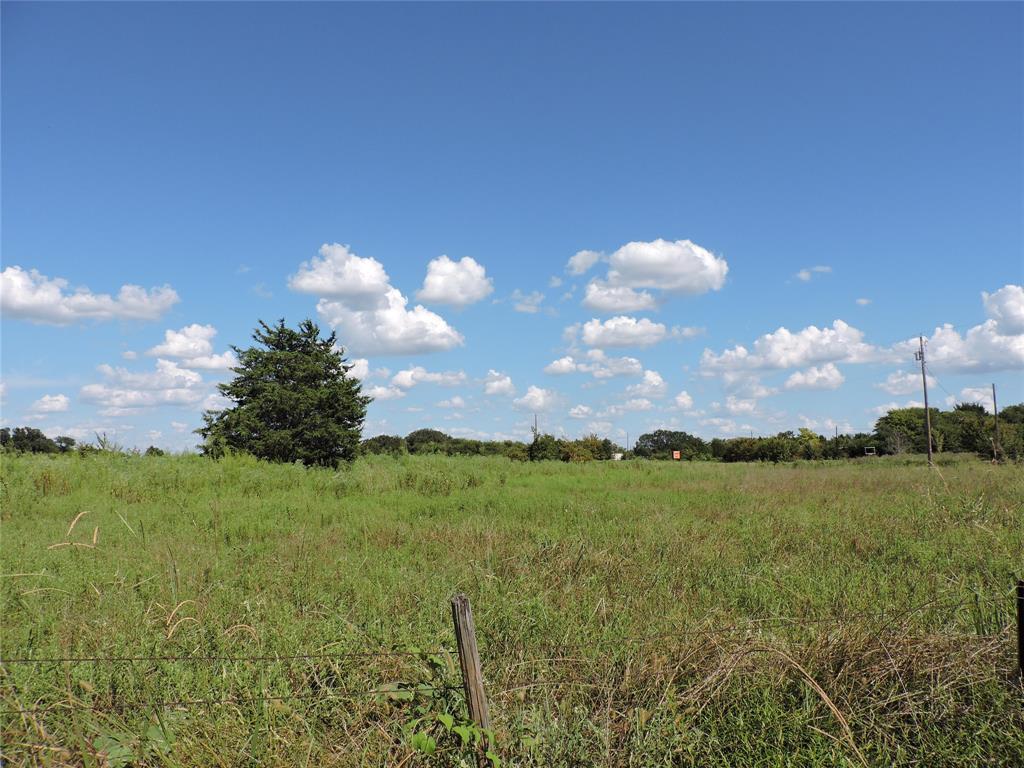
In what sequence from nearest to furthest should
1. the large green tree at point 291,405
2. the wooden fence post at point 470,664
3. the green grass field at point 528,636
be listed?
the wooden fence post at point 470,664, the green grass field at point 528,636, the large green tree at point 291,405

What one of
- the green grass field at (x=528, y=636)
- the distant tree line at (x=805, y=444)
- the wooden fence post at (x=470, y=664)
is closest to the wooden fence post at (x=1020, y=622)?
the green grass field at (x=528, y=636)

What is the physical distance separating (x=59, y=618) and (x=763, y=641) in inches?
221

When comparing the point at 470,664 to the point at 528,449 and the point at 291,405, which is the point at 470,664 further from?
the point at 528,449

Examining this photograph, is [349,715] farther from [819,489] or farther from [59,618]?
[819,489]

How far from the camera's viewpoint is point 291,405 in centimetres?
2823

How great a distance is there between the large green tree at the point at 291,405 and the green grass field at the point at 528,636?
1874 centimetres

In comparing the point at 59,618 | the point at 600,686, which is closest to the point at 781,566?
the point at 600,686

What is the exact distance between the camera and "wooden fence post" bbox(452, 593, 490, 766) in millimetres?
2586

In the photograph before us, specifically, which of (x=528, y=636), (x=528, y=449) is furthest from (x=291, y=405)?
(x=528, y=636)

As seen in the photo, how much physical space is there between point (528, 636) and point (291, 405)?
86.7 ft

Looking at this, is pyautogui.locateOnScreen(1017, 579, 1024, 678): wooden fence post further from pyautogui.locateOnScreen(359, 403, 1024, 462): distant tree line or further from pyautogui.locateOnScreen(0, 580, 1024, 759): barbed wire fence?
pyautogui.locateOnScreen(359, 403, 1024, 462): distant tree line

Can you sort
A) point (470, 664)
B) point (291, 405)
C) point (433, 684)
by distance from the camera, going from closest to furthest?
point (470, 664) < point (433, 684) < point (291, 405)

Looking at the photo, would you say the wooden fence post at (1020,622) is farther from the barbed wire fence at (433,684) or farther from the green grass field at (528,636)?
the green grass field at (528,636)

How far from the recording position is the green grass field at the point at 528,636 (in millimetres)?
2984
